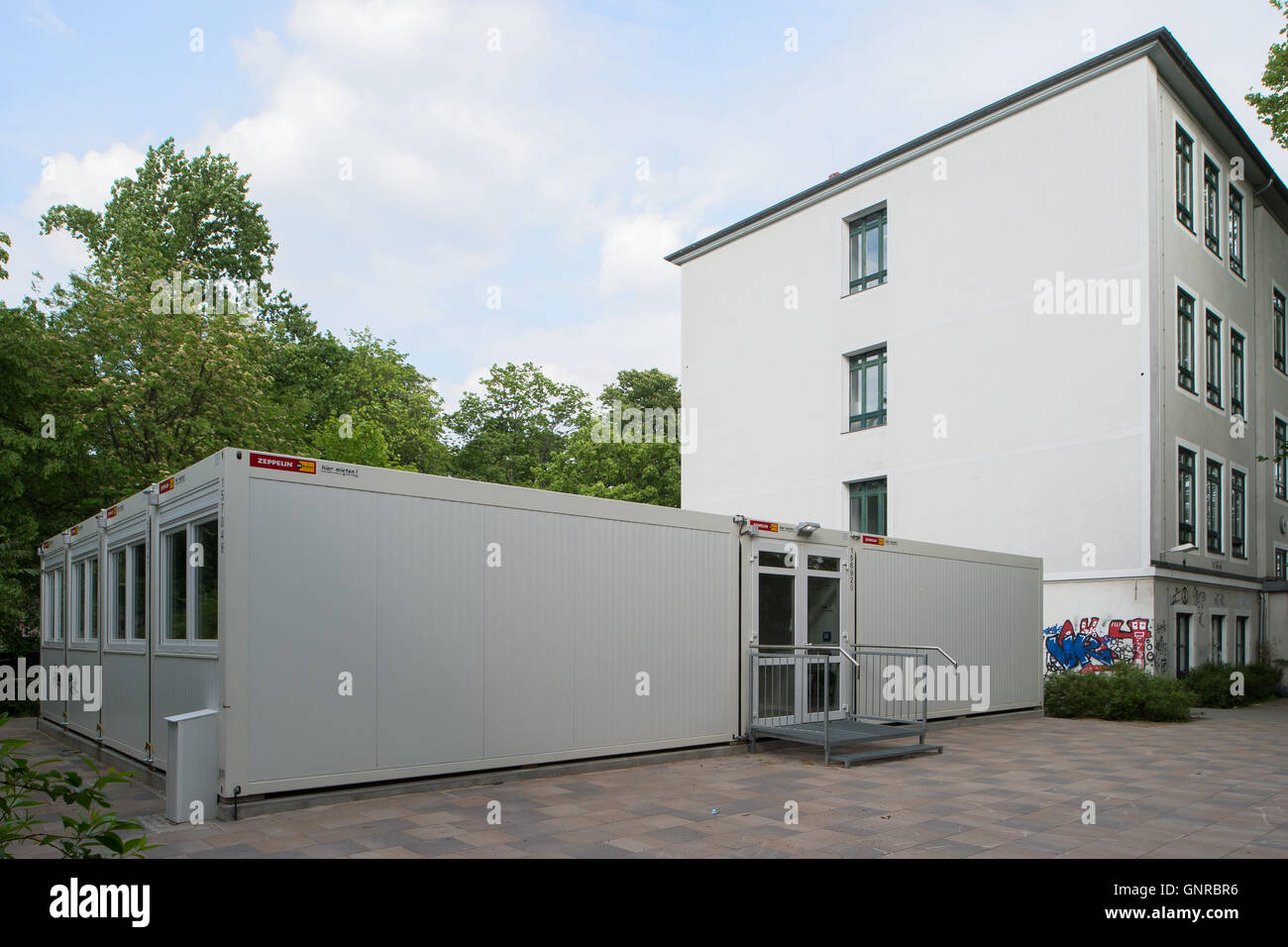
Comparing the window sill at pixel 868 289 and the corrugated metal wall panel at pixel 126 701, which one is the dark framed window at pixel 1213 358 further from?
the corrugated metal wall panel at pixel 126 701

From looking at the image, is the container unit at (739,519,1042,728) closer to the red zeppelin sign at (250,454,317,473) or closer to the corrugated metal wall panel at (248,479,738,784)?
the corrugated metal wall panel at (248,479,738,784)

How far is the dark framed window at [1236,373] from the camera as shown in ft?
77.9

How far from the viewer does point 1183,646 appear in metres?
20.6

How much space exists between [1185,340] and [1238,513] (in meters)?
5.74

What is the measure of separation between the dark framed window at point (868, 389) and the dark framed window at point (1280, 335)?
11.5 m

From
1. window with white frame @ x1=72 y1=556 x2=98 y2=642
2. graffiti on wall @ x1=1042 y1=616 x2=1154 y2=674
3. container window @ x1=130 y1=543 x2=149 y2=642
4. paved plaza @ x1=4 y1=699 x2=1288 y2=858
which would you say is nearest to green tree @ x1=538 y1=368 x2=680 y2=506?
graffiti on wall @ x1=1042 y1=616 x2=1154 y2=674

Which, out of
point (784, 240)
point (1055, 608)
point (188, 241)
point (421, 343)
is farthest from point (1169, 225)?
point (421, 343)

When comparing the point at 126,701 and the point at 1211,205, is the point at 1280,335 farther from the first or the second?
the point at 126,701

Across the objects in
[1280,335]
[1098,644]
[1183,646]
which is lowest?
[1183,646]

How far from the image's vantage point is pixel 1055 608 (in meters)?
20.4

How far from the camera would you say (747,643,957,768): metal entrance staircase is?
1101 cm

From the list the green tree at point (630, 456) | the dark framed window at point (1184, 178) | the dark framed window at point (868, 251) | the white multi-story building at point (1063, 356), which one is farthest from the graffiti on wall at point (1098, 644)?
the green tree at point (630, 456)

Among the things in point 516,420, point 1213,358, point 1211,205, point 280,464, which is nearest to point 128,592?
point 280,464
